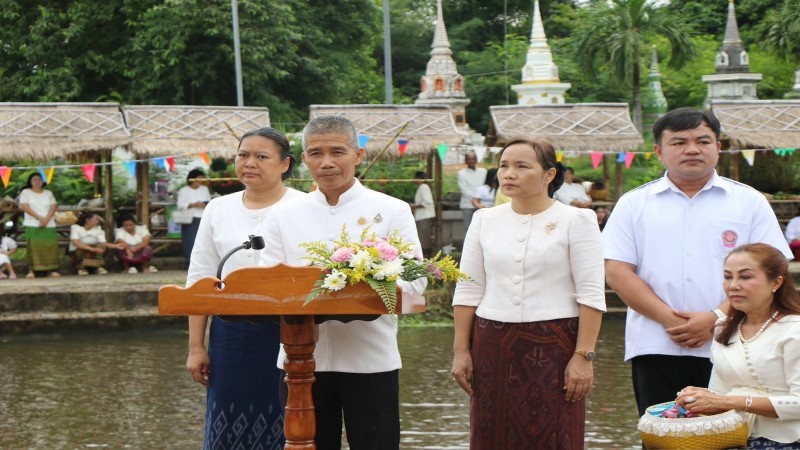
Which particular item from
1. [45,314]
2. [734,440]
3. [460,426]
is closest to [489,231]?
[734,440]

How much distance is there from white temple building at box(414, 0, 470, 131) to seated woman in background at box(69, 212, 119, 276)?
55.6 ft

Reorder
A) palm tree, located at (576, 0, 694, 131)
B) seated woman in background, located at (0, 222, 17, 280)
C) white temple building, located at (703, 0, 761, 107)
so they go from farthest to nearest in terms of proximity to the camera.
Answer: white temple building, located at (703, 0, 761, 107), palm tree, located at (576, 0, 694, 131), seated woman in background, located at (0, 222, 17, 280)

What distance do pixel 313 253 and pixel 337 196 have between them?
50 centimetres

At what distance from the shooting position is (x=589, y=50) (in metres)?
30.3

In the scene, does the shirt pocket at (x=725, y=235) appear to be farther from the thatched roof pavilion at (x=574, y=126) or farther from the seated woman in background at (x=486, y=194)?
the seated woman in background at (x=486, y=194)

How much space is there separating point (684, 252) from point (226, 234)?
1.86m

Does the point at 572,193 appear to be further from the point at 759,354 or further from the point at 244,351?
the point at 759,354

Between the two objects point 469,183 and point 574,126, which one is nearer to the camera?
point 574,126

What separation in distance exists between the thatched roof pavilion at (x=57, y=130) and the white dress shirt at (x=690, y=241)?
13.9 meters

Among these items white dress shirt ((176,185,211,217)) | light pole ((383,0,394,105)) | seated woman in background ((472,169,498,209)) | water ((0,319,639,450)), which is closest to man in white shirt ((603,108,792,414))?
water ((0,319,639,450))

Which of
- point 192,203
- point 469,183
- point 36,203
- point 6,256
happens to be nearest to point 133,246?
point 192,203

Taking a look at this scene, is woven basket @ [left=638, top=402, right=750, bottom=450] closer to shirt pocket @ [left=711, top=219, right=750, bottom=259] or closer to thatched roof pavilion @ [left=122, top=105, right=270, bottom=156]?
shirt pocket @ [left=711, top=219, right=750, bottom=259]

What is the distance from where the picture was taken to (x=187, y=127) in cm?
1919

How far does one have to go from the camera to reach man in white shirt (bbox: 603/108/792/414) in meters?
5.17
